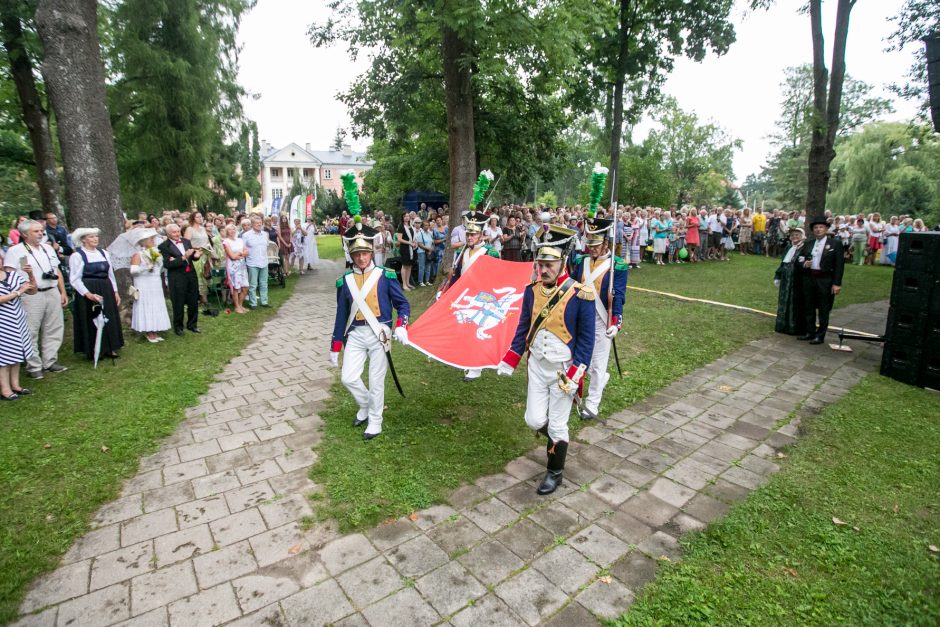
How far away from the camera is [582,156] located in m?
77.6

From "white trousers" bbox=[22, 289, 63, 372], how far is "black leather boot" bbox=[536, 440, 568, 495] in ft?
23.8

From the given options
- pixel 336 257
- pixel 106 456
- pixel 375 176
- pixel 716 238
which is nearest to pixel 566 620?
pixel 106 456

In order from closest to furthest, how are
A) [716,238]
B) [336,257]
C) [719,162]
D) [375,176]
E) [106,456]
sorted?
[106,456]
[716,238]
[336,257]
[375,176]
[719,162]

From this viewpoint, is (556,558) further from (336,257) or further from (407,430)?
(336,257)

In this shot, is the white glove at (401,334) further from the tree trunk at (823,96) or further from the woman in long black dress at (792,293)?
the tree trunk at (823,96)

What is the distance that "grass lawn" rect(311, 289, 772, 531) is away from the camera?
182 inches

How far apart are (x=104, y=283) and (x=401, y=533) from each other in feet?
22.8

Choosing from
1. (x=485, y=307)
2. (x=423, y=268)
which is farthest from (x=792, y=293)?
(x=423, y=268)

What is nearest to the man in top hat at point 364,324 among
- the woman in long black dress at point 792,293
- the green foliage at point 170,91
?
the woman in long black dress at point 792,293

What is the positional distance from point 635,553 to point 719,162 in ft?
190

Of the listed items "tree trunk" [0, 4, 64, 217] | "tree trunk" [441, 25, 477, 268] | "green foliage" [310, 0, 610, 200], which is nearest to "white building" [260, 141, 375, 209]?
"green foliage" [310, 0, 610, 200]

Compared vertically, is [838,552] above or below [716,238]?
below

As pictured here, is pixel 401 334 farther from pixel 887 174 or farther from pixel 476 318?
pixel 887 174

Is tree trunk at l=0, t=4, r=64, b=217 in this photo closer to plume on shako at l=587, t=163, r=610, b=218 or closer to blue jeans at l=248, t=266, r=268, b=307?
blue jeans at l=248, t=266, r=268, b=307
